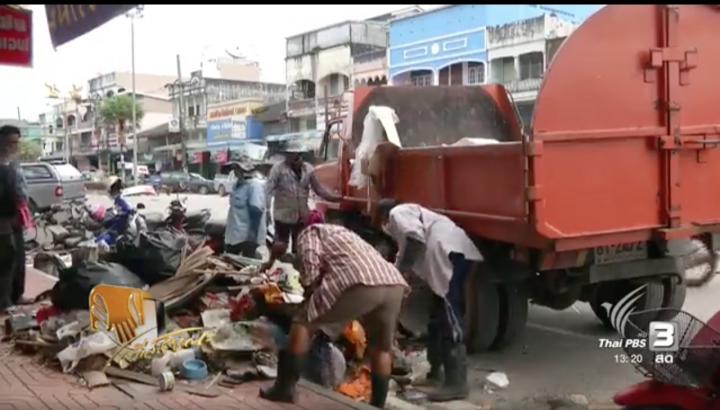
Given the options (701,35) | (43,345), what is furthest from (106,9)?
(701,35)

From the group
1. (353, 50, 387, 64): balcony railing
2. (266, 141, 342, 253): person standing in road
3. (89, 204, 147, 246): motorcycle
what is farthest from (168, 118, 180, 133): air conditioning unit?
(266, 141, 342, 253): person standing in road

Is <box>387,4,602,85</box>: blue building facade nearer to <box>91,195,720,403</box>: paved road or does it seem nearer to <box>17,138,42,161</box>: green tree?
<box>17,138,42,161</box>: green tree

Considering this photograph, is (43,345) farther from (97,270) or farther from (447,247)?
(447,247)

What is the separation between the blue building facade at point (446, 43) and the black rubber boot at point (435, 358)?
2060cm

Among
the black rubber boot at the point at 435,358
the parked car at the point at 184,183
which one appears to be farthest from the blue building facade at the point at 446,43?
the black rubber boot at the point at 435,358

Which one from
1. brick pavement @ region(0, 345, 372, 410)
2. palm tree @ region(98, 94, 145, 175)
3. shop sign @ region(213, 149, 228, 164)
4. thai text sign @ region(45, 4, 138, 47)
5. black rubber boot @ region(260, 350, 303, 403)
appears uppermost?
palm tree @ region(98, 94, 145, 175)

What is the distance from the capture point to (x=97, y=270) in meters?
6.05

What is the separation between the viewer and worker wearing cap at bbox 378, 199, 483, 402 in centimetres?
486

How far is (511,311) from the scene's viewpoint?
5918mm

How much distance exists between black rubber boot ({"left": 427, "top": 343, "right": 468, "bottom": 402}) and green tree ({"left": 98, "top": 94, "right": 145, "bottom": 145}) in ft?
157

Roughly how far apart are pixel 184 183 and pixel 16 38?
104ft

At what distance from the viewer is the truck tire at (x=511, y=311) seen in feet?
19.3

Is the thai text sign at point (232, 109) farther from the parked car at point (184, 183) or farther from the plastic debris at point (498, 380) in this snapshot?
the plastic debris at point (498, 380)

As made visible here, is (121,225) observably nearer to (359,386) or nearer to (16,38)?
(16,38)
